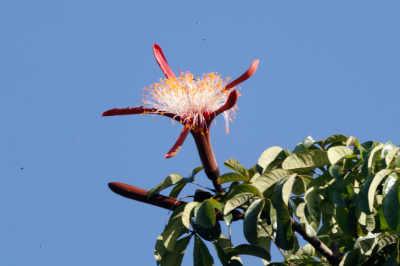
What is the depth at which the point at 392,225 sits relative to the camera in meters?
2.51

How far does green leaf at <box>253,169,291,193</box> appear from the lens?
293 cm

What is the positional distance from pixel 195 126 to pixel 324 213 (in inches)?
42.3

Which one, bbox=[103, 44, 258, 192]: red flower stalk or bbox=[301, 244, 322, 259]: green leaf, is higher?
bbox=[103, 44, 258, 192]: red flower stalk

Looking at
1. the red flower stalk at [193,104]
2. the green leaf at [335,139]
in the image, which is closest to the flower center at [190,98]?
the red flower stalk at [193,104]

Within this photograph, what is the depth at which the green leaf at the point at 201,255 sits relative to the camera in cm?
307

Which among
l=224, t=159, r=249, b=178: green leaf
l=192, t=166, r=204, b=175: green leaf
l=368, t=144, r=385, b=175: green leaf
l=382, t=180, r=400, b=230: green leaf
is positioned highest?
l=192, t=166, r=204, b=175: green leaf

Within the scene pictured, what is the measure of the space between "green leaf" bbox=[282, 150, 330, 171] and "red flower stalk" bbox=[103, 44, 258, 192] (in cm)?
53

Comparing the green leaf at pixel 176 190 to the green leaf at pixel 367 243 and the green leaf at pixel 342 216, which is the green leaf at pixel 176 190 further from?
the green leaf at pixel 367 243

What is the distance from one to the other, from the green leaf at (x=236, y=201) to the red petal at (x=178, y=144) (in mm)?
479

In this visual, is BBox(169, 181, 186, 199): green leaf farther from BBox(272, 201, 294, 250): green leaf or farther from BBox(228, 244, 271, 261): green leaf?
BBox(272, 201, 294, 250): green leaf

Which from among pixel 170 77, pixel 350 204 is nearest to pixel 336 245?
pixel 350 204

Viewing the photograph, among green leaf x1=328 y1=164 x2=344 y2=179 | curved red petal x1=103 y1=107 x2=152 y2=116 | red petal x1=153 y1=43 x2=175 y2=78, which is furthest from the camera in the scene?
red petal x1=153 y1=43 x2=175 y2=78

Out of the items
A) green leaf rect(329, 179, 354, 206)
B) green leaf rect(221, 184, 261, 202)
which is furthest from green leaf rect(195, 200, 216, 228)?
green leaf rect(329, 179, 354, 206)

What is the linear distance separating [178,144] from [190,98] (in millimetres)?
417
